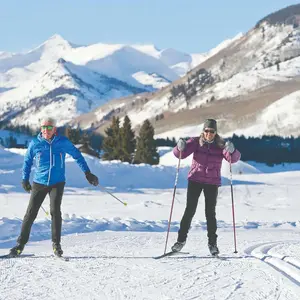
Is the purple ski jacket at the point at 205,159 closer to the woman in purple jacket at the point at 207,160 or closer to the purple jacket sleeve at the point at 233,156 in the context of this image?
the woman in purple jacket at the point at 207,160

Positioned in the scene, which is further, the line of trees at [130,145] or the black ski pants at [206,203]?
the line of trees at [130,145]

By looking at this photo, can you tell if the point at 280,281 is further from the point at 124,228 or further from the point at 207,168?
the point at 124,228

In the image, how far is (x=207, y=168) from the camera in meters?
8.77

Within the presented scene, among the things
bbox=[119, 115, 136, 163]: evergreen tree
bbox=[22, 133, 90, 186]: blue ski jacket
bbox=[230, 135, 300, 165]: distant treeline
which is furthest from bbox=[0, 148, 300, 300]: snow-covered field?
bbox=[230, 135, 300, 165]: distant treeline

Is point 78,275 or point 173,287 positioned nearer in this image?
point 173,287

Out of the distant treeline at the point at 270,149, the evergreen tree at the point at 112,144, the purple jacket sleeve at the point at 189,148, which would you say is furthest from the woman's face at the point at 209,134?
the distant treeline at the point at 270,149

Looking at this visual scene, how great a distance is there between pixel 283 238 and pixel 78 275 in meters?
5.78

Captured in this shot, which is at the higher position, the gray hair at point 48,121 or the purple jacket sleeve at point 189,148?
the gray hair at point 48,121

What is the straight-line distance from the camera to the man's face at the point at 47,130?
839cm

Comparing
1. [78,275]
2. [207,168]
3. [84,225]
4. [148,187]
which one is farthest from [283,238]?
[148,187]

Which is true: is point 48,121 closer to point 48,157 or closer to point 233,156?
point 48,157

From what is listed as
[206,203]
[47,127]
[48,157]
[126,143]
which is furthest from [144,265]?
[126,143]

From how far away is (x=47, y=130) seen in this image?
8.40 metres

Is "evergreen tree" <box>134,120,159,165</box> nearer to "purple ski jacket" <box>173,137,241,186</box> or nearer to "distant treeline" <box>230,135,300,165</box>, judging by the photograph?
"purple ski jacket" <box>173,137,241,186</box>
